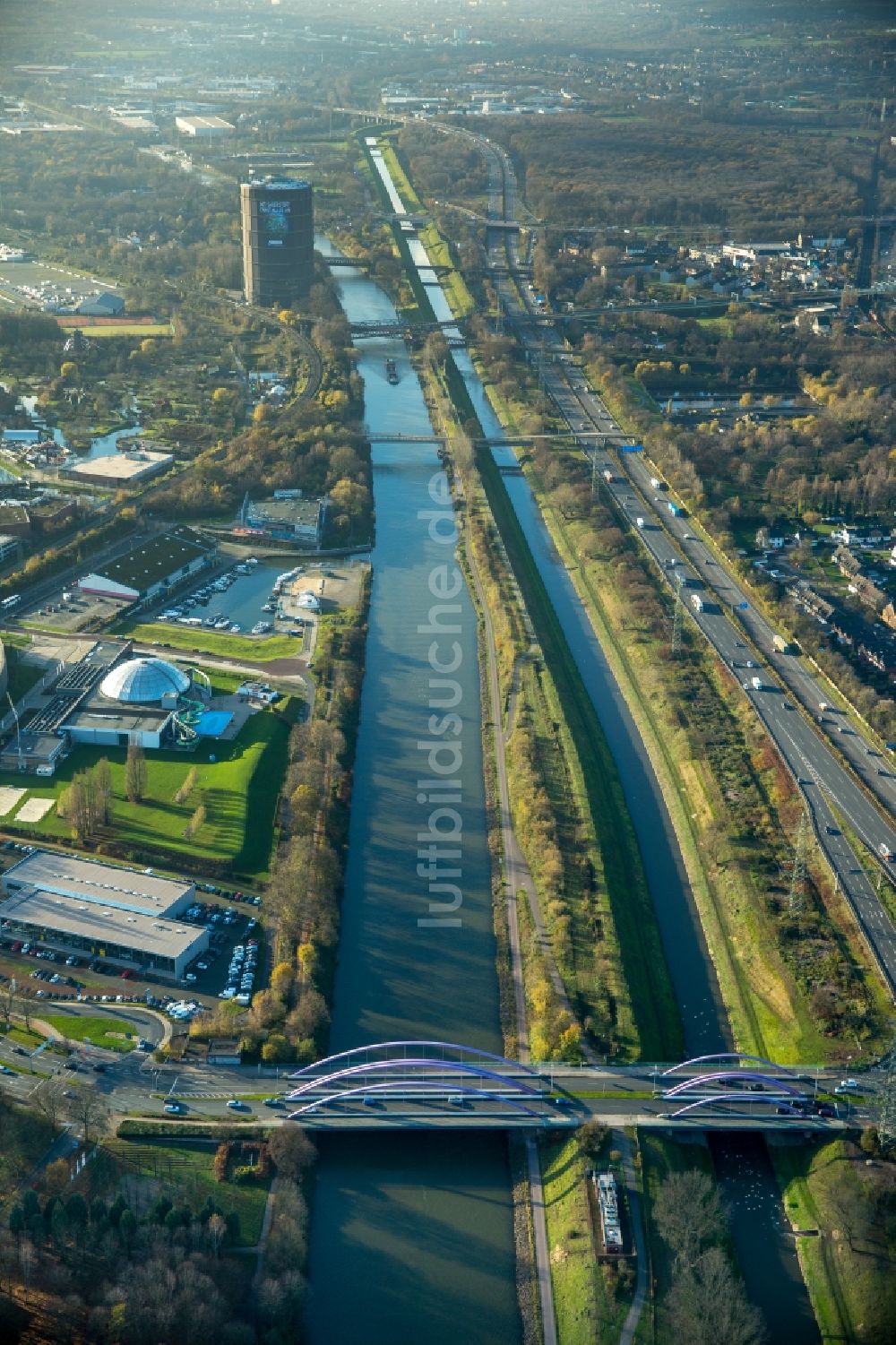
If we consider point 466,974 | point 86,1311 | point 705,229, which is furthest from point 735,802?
point 705,229

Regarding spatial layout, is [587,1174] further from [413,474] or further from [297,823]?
[413,474]

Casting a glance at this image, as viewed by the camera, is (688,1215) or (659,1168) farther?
(659,1168)

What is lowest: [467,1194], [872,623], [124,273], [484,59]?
[467,1194]

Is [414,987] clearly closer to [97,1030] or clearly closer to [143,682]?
[97,1030]

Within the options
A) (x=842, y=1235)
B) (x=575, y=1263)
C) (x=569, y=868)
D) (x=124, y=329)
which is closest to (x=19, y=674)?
(x=569, y=868)

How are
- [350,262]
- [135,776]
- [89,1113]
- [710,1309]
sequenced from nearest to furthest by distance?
[710,1309], [89,1113], [135,776], [350,262]

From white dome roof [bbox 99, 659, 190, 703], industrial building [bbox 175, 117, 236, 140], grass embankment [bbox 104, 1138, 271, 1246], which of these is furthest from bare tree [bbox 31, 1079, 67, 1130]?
industrial building [bbox 175, 117, 236, 140]

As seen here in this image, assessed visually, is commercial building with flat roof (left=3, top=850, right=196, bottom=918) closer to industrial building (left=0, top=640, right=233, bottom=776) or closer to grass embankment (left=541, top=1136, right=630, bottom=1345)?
industrial building (left=0, top=640, right=233, bottom=776)
